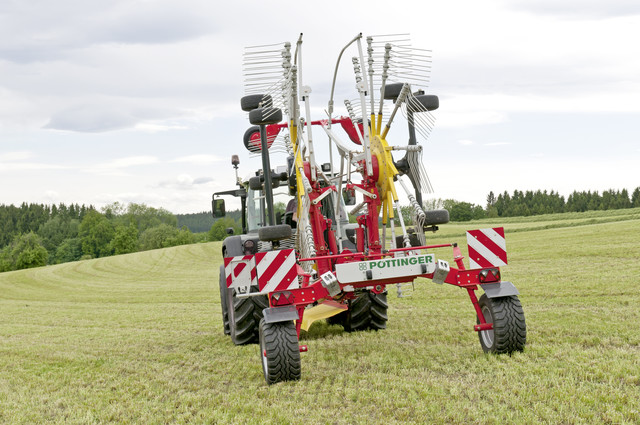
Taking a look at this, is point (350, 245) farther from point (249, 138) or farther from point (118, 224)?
point (118, 224)

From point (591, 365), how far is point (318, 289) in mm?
2405

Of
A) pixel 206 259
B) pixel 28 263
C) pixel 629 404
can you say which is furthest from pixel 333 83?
pixel 28 263

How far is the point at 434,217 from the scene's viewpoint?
5.66 meters

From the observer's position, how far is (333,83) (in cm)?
645

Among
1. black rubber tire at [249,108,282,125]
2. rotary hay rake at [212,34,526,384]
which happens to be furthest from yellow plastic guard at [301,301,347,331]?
black rubber tire at [249,108,282,125]

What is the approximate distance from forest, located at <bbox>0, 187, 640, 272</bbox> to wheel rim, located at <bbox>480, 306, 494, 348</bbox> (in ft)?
184

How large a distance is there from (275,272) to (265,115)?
171 cm

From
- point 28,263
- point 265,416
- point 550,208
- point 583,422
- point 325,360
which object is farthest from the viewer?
point 550,208

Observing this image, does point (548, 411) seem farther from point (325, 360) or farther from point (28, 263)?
point (28, 263)

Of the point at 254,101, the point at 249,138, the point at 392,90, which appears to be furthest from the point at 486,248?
the point at 249,138

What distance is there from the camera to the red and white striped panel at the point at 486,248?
5.59m

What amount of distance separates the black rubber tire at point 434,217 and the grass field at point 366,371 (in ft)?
4.23

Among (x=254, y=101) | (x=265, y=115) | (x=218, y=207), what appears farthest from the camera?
(x=218, y=207)

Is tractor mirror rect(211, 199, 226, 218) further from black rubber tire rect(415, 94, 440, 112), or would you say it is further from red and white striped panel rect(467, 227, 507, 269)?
red and white striped panel rect(467, 227, 507, 269)
